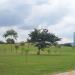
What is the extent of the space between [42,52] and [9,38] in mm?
19743

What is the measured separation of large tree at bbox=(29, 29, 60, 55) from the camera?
68.2m

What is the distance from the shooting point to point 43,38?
6938cm

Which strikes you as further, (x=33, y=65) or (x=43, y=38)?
(x=43, y=38)

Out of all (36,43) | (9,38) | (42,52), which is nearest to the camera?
(36,43)

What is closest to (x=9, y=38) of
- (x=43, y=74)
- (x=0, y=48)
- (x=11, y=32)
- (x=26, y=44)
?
(x=11, y=32)

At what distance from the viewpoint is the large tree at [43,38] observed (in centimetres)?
6825

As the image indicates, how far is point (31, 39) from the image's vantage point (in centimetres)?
7356

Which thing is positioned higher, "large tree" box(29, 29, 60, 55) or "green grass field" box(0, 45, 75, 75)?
"large tree" box(29, 29, 60, 55)

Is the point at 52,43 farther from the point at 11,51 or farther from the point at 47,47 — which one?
the point at 11,51

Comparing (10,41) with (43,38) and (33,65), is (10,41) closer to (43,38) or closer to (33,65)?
(43,38)

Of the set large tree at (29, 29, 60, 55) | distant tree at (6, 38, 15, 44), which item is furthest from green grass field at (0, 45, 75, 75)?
distant tree at (6, 38, 15, 44)

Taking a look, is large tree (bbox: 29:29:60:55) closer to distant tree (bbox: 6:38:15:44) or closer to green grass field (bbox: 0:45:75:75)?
green grass field (bbox: 0:45:75:75)

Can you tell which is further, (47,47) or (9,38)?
(9,38)

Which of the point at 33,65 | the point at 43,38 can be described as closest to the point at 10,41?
the point at 43,38
